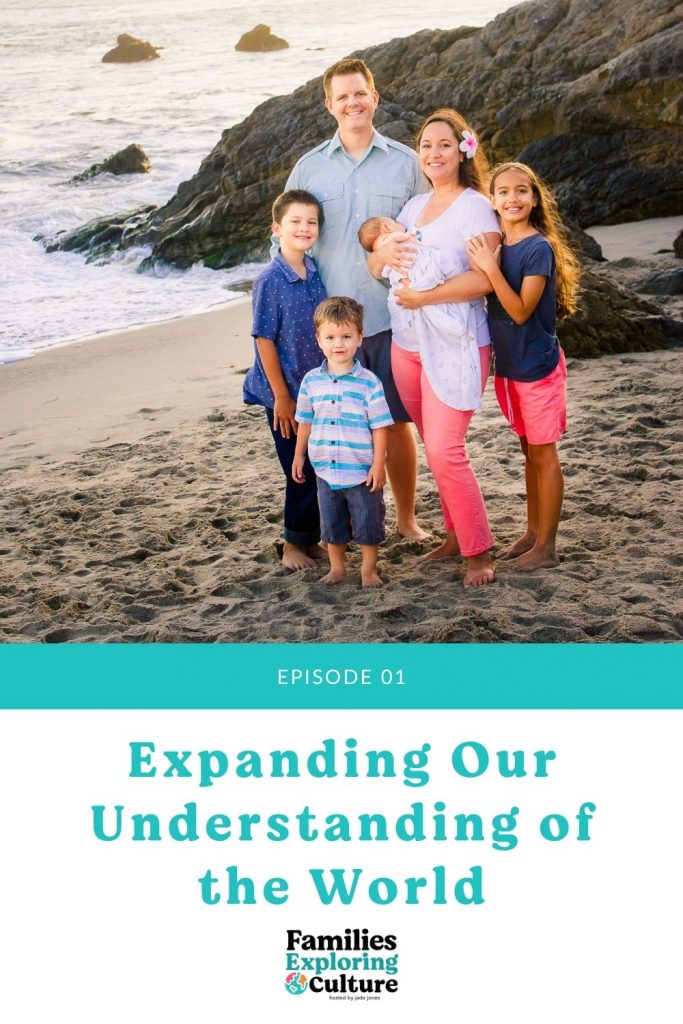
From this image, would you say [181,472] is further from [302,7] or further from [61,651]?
[302,7]

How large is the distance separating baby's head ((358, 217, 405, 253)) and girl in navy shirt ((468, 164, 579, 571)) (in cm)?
25

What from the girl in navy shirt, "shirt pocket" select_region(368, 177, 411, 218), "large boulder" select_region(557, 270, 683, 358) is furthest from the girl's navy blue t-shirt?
"large boulder" select_region(557, 270, 683, 358)

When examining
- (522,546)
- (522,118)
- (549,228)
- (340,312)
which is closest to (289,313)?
(340,312)

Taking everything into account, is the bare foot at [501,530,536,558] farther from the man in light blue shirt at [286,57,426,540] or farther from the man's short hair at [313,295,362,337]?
the man's short hair at [313,295,362,337]

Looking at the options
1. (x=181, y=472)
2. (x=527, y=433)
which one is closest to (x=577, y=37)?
(x=181, y=472)

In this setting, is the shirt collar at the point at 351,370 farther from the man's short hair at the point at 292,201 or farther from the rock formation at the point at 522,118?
the rock formation at the point at 522,118

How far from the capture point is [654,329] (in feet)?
20.6

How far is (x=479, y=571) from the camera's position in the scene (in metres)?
3.71

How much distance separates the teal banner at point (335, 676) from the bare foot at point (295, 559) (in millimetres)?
790

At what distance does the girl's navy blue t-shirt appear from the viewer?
11.2 ft

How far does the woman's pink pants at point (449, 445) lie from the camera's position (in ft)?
11.6
